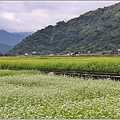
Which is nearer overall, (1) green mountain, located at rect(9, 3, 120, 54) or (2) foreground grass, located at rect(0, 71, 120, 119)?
(2) foreground grass, located at rect(0, 71, 120, 119)

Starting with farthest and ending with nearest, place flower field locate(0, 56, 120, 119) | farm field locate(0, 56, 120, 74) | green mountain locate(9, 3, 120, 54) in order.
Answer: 1. green mountain locate(9, 3, 120, 54)
2. farm field locate(0, 56, 120, 74)
3. flower field locate(0, 56, 120, 119)

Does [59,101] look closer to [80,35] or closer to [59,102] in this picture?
[59,102]

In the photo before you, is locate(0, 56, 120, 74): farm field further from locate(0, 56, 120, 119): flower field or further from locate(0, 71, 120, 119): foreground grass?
locate(0, 71, 120, 119): foreground grass

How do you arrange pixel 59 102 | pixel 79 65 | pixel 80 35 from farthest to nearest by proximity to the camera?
1. pixel 80 35
2. pixel 79 65
3. pixel 59 102

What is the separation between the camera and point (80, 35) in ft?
469

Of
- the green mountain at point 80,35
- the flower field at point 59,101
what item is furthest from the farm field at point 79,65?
the green mountain at point 80,35

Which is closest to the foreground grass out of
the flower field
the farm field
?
the flower field

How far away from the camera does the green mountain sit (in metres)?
121

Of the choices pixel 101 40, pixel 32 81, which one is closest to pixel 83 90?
pixel 32 81

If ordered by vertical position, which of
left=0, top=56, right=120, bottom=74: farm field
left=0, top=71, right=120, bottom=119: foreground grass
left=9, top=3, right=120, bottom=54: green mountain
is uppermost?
left=9, top=3, right=120, bottom=54: green mountain

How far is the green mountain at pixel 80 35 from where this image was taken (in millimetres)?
121188

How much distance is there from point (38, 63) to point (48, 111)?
31.8m

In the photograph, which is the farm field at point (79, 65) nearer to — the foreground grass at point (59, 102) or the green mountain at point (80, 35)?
the foreground grass at point (59, 102)

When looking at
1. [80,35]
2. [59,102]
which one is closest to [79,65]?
[59,102]
